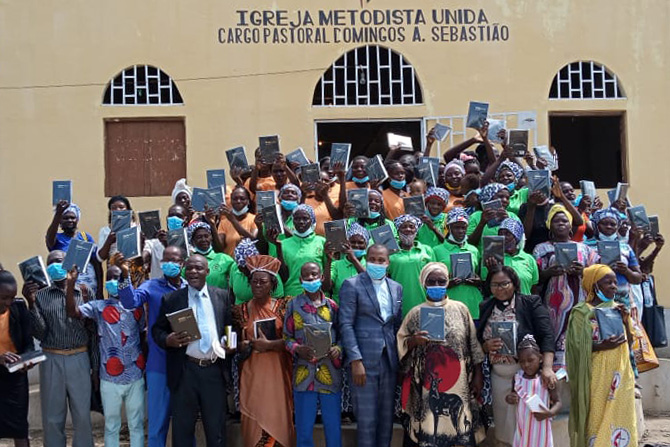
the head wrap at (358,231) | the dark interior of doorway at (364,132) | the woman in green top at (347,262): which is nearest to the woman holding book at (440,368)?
the woman in green top at (347,262)

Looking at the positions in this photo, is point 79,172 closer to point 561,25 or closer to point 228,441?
point 228,441

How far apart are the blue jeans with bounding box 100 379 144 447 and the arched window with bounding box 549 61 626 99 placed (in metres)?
7.03

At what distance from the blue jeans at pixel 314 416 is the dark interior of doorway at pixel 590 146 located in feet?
20.9

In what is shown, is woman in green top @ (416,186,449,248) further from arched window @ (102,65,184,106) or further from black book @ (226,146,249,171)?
arched window @ (102,65,184,106)

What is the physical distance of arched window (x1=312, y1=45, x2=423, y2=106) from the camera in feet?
39.0

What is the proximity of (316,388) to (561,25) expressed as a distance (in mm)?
6842

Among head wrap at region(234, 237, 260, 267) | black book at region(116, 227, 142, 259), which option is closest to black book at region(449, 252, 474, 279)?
head wrap at region(234, 237, 260, 267)

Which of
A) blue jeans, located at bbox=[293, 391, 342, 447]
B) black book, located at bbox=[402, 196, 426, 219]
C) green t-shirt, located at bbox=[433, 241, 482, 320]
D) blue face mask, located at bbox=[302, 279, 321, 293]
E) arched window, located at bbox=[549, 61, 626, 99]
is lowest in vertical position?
blue jeans, located at bbox=[293, 391, 342, 447]

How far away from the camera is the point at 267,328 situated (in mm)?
7121

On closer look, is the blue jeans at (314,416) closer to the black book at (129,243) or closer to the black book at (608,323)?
the black book at (129,243)

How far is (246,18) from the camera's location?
458 inches

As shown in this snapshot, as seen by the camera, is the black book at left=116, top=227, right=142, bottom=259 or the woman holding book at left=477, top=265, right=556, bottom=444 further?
the black book at left=116, top=227, right=142, bottom=259

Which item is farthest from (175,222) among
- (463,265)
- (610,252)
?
(610,252)

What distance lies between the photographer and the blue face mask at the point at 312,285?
6941mm
